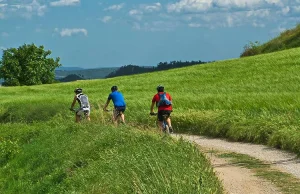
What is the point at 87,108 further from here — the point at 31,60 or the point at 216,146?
the point at 31,60

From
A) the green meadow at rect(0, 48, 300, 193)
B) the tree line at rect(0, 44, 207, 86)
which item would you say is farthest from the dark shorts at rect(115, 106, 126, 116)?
the tree line at rect(0, 44, 207, 86)

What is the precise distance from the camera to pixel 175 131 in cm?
2506

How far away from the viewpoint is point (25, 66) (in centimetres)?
9675

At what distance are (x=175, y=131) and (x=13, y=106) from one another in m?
14.6

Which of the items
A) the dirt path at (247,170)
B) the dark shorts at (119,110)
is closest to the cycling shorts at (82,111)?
the dark shorts at (119,110)

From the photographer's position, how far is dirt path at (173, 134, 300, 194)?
1321 cm

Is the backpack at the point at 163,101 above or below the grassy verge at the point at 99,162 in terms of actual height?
above

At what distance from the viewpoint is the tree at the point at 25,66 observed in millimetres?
95375

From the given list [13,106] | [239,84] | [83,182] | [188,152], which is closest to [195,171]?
[188,152]

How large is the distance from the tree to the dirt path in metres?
76.9

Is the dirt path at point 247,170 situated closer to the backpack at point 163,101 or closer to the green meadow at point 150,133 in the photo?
the green meadow at point 150,133

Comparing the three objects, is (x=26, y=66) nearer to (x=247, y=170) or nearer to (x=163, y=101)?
(x=163, y=101)

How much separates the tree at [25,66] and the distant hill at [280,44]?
148ft

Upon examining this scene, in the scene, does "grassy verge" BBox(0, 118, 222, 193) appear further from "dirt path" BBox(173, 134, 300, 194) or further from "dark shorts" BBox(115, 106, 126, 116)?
"dark shorts" BBox(115, 106, 126, 116)
